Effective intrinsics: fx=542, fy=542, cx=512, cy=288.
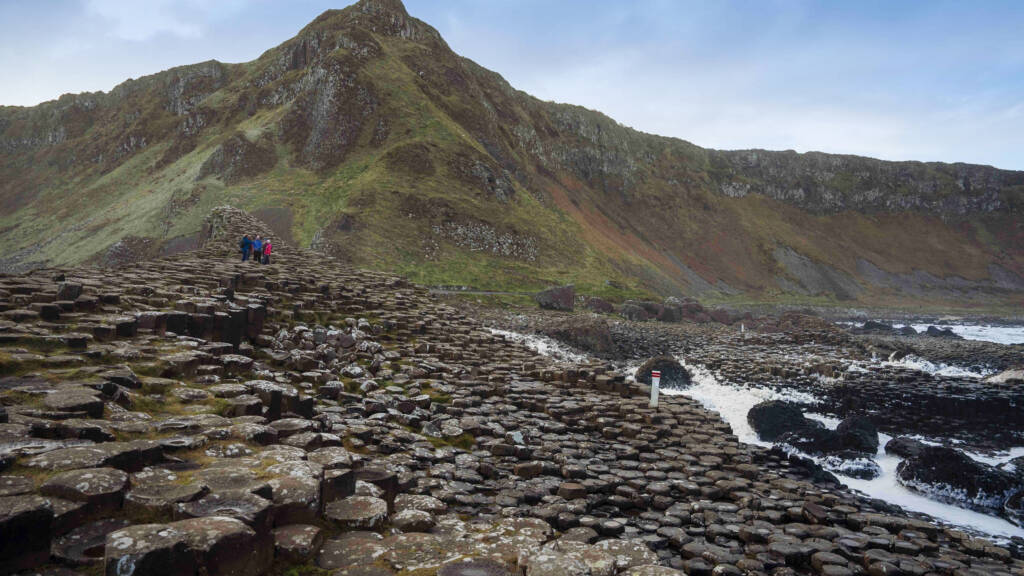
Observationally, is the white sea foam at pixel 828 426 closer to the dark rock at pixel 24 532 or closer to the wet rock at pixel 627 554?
the wet rock at pixel 627 554

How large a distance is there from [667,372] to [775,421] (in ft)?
20.8

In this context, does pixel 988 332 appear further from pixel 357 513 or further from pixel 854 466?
pixel 357 513

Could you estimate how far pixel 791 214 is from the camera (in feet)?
381

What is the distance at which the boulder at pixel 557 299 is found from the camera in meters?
42.2

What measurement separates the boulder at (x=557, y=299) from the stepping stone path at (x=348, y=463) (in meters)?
24.7

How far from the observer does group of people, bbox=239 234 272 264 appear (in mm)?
23812

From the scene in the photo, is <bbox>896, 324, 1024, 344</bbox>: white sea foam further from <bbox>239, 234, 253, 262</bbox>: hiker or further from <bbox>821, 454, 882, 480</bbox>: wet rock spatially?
<bbox>239, 234, 253, 262</bbox>: hiker

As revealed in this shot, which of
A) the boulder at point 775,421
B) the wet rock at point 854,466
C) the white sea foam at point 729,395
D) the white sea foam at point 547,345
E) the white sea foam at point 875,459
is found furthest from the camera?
the white sea foam at point 547,345

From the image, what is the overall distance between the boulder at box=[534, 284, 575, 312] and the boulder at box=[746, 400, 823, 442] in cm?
2462

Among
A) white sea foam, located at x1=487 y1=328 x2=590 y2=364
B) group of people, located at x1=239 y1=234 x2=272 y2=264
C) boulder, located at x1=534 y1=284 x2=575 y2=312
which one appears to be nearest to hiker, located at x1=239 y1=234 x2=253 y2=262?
group of people, located at x1=239 y1=234 x2=272 y2=264

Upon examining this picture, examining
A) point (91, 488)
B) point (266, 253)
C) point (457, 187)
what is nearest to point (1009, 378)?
point (91, 488)

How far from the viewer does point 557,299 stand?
139 ft

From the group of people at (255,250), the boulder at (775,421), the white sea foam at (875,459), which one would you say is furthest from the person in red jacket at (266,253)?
the boulder at (775,421)

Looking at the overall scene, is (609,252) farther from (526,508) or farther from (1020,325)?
(526,508)
